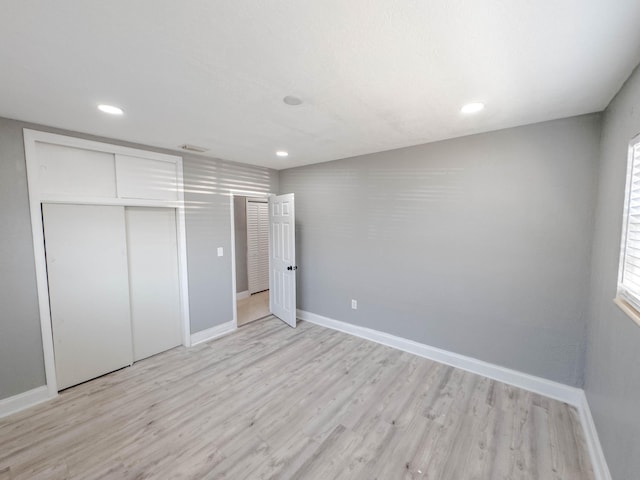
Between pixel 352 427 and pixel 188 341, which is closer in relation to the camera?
pixel 352 427

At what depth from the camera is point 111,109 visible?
1972mm

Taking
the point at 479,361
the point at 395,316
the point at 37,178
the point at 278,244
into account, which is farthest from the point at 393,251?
the point at 37,178

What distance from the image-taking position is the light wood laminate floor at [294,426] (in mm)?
1728

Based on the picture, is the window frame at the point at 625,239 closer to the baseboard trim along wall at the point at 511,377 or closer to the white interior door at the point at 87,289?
the baseboard trim along wall at the point at 511,377

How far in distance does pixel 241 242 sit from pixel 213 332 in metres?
2.17

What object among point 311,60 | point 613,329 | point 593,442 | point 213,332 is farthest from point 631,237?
point 213,332

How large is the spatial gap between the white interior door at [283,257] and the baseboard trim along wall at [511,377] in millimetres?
836

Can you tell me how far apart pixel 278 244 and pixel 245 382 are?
2050 mm

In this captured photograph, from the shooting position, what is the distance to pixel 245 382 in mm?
2635

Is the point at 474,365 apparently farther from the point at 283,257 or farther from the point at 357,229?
the point at 283,257

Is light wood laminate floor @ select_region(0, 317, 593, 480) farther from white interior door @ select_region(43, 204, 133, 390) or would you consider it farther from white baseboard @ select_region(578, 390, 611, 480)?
white interior door @ select_region(43, 204, 133, 390)

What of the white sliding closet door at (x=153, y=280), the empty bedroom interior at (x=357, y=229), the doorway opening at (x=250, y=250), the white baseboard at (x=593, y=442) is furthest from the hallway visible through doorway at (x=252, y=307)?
the white baseboard at (x=593, y=442)

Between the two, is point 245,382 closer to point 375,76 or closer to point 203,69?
point 203,69

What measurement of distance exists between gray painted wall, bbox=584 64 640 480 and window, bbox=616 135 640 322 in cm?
6
